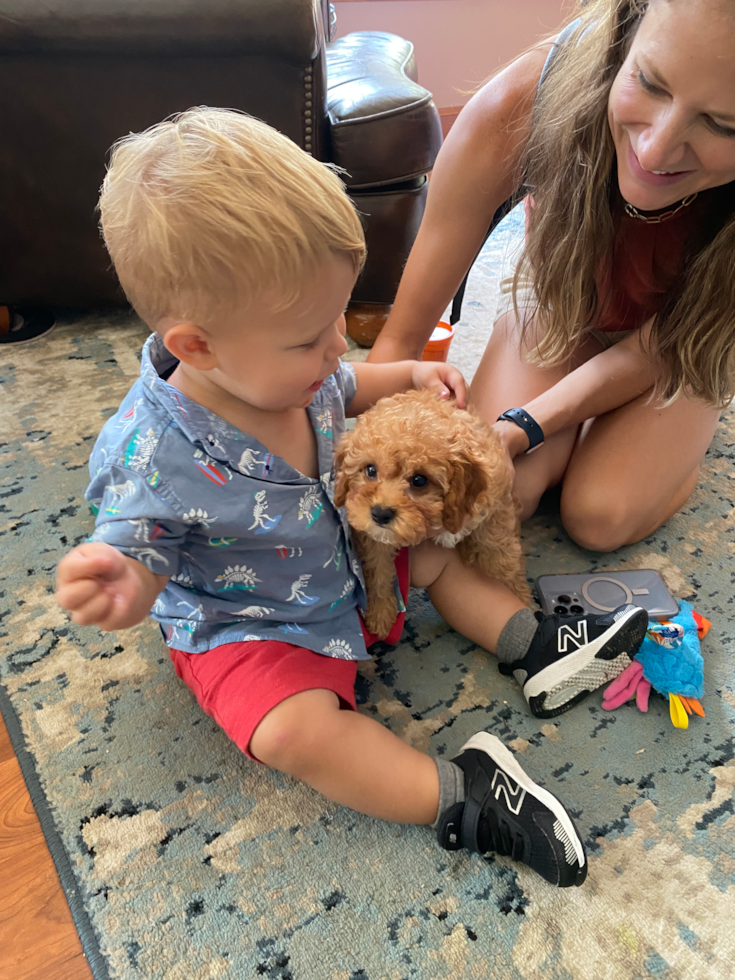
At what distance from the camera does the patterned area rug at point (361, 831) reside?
716mm

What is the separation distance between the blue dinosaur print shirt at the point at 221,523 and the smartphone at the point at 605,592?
366mm

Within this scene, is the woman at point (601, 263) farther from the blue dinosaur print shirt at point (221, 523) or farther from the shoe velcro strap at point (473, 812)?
the shoe velcro strap at point (473, 812)

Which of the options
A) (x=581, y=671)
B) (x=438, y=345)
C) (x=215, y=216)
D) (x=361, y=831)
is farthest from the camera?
(x=438, y=345)

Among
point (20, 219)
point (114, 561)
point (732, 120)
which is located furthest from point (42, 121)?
point (732, 120)

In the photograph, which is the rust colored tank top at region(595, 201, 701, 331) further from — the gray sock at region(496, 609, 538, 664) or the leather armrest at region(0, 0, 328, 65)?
the leather armrest at region(0, 0, 328, 65)

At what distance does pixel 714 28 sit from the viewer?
66cm

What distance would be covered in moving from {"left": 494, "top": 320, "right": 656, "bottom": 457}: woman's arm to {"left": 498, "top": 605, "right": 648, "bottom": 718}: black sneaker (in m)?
0.34

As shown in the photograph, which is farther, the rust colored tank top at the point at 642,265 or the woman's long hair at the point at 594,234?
the rust colored tank top at the point at 642,265

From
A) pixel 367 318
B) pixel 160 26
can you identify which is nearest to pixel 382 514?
pixel 367 318

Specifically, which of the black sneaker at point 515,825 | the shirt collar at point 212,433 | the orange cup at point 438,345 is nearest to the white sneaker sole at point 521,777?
the black sneaker at point 515,825

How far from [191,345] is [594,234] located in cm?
70

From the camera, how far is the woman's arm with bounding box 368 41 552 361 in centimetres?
111

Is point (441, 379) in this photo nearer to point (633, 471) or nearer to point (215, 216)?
point (633, 471)

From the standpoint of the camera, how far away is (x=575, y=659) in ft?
3.08
